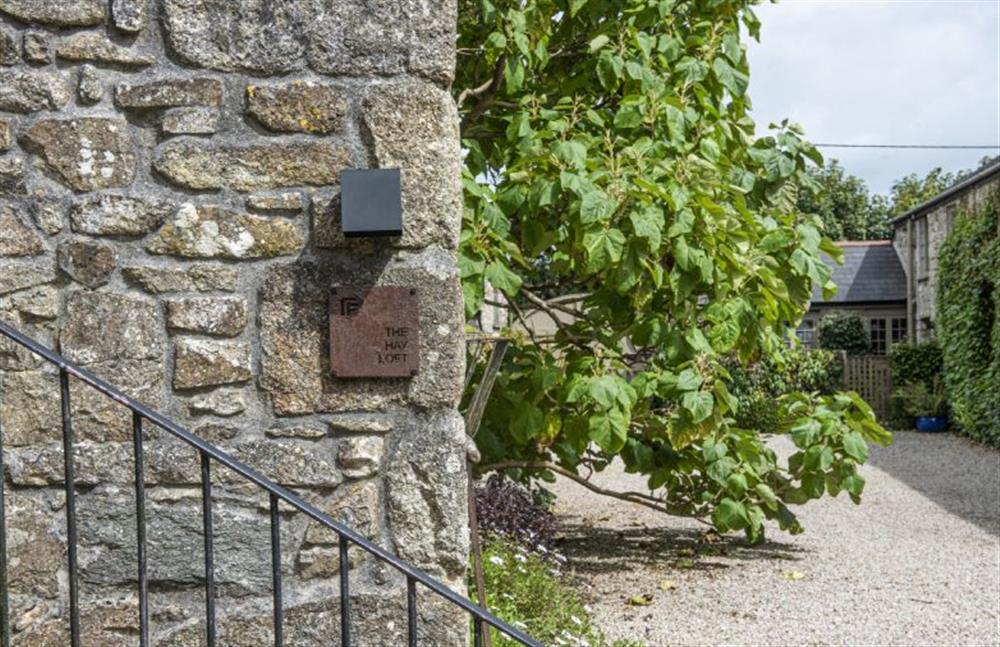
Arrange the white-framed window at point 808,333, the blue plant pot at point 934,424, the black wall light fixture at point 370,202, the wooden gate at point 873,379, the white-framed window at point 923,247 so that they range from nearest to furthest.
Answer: the black wall light fixture at point 370,202 < the blue plant pot at point 934,424 < the wooden gate at point 873,379 < the white-framed window at point 923,247 < the white-framed window at point 808,333

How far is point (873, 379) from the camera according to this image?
763 inches

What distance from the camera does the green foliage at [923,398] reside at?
17.5 m

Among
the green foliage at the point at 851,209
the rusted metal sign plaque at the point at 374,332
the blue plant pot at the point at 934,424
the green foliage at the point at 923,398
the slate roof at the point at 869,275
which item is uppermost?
the green foliage at the point at 851,209

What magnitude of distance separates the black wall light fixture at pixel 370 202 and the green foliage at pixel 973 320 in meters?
13.1

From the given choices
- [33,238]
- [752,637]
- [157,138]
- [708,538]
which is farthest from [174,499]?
[708,538]

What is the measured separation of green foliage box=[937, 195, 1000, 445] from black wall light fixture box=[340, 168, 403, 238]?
13102 mm

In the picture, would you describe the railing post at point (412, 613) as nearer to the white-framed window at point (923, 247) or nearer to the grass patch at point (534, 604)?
the grass patch at point (534, 604)

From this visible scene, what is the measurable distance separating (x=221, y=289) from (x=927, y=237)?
19.0 meters

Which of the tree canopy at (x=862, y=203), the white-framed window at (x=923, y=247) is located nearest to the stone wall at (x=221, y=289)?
the white-framed window at (x=923, y=247)

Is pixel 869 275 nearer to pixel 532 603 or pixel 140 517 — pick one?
pixel 532 603

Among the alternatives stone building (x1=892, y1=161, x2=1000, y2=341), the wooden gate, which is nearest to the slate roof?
stone building (x1=892, y1=161, x2=1000, y2=341)

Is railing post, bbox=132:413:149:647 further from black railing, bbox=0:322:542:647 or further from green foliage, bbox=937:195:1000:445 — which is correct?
green foliage, bbox=937:195:1000:445

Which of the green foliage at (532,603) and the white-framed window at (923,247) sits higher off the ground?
the white-framed window at (923,247)

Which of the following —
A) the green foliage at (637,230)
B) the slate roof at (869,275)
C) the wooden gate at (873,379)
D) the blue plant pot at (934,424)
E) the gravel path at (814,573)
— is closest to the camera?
the green foliage at (637,230)
